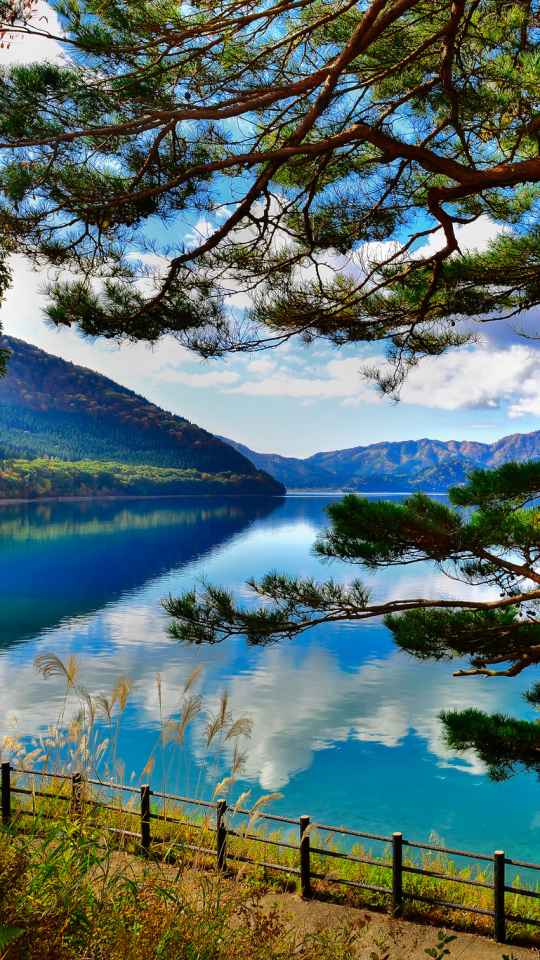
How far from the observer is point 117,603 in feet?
85.8

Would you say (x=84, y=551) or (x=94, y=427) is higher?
(x=94, y=427)

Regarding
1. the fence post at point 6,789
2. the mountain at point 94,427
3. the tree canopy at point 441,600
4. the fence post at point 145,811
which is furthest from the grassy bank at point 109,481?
the fence post at point 145,811

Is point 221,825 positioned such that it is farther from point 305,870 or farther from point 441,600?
point 441,600

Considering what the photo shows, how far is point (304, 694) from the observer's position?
1612 centimetres

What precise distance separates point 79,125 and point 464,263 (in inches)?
110

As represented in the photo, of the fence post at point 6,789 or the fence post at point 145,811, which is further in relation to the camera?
the fence post at point 6,789

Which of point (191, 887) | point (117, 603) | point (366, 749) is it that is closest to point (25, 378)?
point (117, 603)

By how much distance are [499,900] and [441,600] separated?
5.91 feet

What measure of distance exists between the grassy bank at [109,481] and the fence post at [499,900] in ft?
228

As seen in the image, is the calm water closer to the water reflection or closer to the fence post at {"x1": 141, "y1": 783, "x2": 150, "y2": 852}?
the water reflection

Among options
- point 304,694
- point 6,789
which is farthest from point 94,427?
point 6,789

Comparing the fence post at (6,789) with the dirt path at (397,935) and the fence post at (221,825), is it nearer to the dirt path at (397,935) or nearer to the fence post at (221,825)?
the fence post at (221,825)

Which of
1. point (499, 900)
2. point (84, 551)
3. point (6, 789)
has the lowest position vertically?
point (84, 551)

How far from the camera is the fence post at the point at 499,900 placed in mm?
3492
